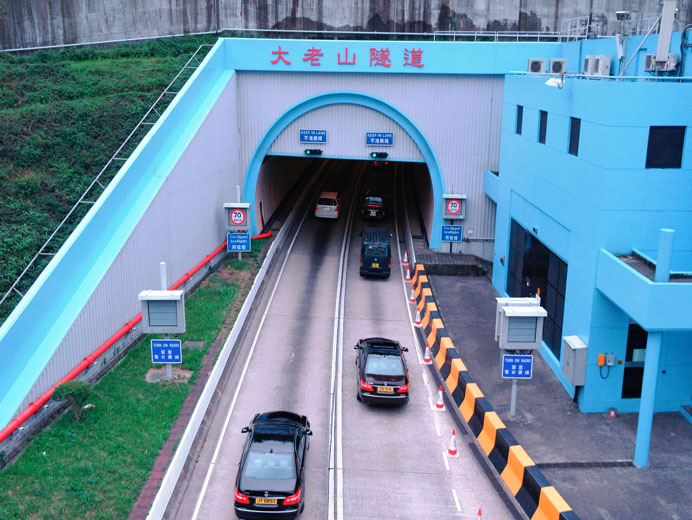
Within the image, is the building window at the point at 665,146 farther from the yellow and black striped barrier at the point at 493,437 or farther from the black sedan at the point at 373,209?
the black sedan at the point at 373,209

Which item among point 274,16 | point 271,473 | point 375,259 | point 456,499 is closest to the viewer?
point 271,473

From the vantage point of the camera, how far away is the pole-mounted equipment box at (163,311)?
20.0 metres

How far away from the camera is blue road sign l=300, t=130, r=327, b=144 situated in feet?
114

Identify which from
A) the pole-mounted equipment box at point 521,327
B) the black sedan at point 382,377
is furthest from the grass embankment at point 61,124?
the pole-mounted equipment box at point 521,327

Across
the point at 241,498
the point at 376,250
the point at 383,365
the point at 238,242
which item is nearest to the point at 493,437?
the point at 383,365

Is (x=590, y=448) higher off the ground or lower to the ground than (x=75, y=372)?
lower

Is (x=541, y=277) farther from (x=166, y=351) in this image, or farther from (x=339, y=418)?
(x=166, y=351)

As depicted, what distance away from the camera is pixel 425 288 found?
28.7 meters

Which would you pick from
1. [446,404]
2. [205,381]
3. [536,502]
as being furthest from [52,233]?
[536,502]

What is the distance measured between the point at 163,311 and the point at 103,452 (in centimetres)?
484

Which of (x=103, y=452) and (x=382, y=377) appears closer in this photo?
(x=103, y=452)

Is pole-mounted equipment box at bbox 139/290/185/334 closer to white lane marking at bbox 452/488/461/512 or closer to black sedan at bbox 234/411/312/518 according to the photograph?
black sedan at bbox 234/411/312/518

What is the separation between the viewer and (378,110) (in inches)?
1339

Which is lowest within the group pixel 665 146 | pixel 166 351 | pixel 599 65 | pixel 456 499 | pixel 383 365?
pixel 456 499
